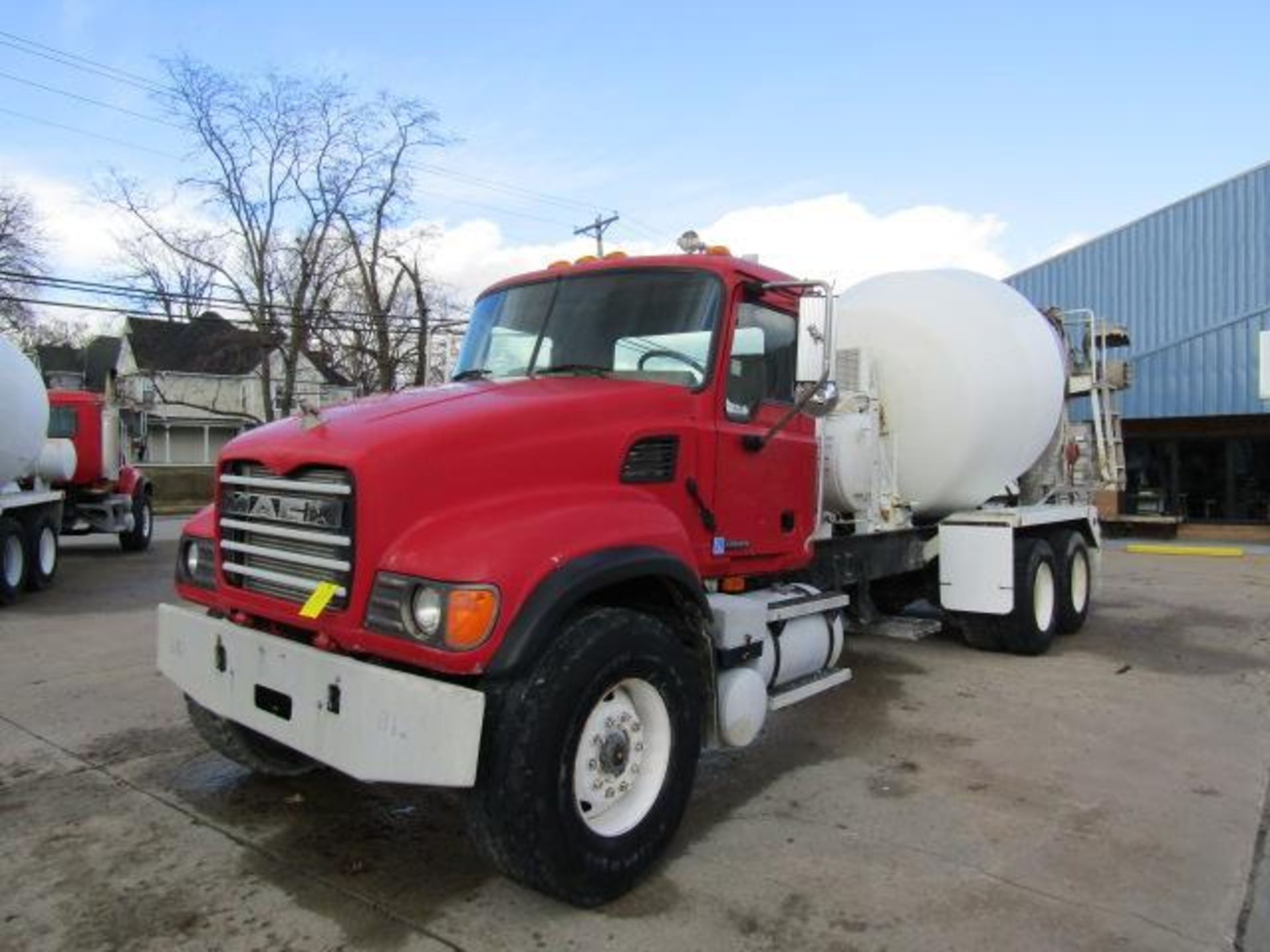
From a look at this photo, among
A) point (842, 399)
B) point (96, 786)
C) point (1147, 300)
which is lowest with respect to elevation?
point (96, 786)

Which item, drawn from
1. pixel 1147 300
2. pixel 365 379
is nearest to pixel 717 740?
pixel 1147 300

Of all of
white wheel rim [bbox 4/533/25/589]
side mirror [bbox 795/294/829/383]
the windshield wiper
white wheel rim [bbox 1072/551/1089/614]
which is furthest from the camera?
white wheel rim [bbox 4/533/25/589]

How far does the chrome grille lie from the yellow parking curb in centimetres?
1829

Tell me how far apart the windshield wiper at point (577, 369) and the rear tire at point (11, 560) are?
9.60 metres

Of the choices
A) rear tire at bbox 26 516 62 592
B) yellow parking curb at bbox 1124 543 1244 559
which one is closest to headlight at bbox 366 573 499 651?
rear tire at bbox 26 516 62 592

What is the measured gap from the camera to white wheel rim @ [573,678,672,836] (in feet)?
13.0

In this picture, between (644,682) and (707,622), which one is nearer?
(644,682)

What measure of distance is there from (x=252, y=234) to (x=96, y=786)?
40.4 meters

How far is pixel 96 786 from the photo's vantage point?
5.27 metres

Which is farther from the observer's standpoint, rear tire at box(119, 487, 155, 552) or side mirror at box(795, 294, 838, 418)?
rear tire at box(119, 487, 155, 552)

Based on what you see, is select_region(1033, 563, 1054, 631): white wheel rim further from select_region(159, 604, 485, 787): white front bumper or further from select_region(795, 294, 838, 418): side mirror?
select_region(159, 604, 485, 787): white front bumper

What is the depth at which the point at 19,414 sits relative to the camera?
12.0 m

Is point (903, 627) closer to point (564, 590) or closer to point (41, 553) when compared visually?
point (564, 590)

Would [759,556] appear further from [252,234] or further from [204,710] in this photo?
[252,234]
